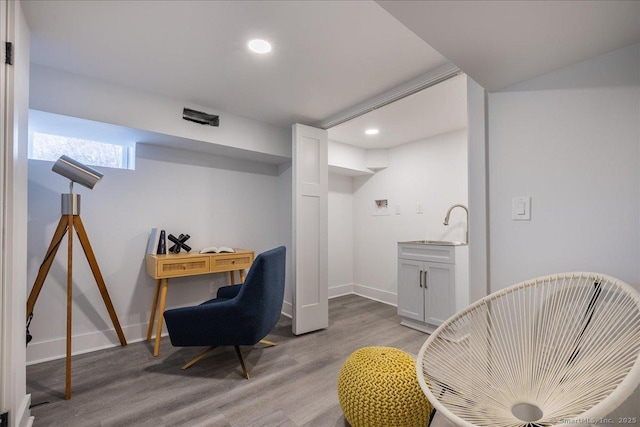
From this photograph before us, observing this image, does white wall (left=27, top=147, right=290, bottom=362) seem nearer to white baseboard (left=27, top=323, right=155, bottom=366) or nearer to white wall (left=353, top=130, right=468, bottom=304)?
white baseboard (left=27, top=323, right=155, bottom=366)

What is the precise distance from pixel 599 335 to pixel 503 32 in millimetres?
1196

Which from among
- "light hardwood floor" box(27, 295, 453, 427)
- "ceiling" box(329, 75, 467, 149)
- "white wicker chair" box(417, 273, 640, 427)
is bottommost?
"light hardwood floor" box(27, 295, 453, 427)

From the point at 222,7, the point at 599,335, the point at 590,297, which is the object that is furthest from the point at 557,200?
the point at 222,7

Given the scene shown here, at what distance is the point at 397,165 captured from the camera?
13.1 feet

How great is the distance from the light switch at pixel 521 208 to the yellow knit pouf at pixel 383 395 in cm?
95

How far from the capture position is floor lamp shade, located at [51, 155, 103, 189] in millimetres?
2049

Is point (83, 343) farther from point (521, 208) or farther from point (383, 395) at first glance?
point (521, 208)

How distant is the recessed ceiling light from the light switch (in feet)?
5.45

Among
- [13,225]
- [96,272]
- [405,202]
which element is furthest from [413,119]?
[96,272]

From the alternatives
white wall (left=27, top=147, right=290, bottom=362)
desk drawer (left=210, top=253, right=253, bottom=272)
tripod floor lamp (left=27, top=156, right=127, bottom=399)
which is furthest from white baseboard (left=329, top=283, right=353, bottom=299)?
tripod floor lamp (left=27, top=156, right=127, bottom=399)

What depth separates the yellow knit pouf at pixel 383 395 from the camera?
132 cm

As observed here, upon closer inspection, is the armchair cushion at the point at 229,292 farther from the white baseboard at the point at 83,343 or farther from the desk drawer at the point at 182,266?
the white baseboard at the point at 83,343

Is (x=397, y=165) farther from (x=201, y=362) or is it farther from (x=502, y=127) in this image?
(x=201, y=362)

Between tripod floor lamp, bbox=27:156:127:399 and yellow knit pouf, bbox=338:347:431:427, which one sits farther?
tripod floor lamp, bbox=27:156:127:399
